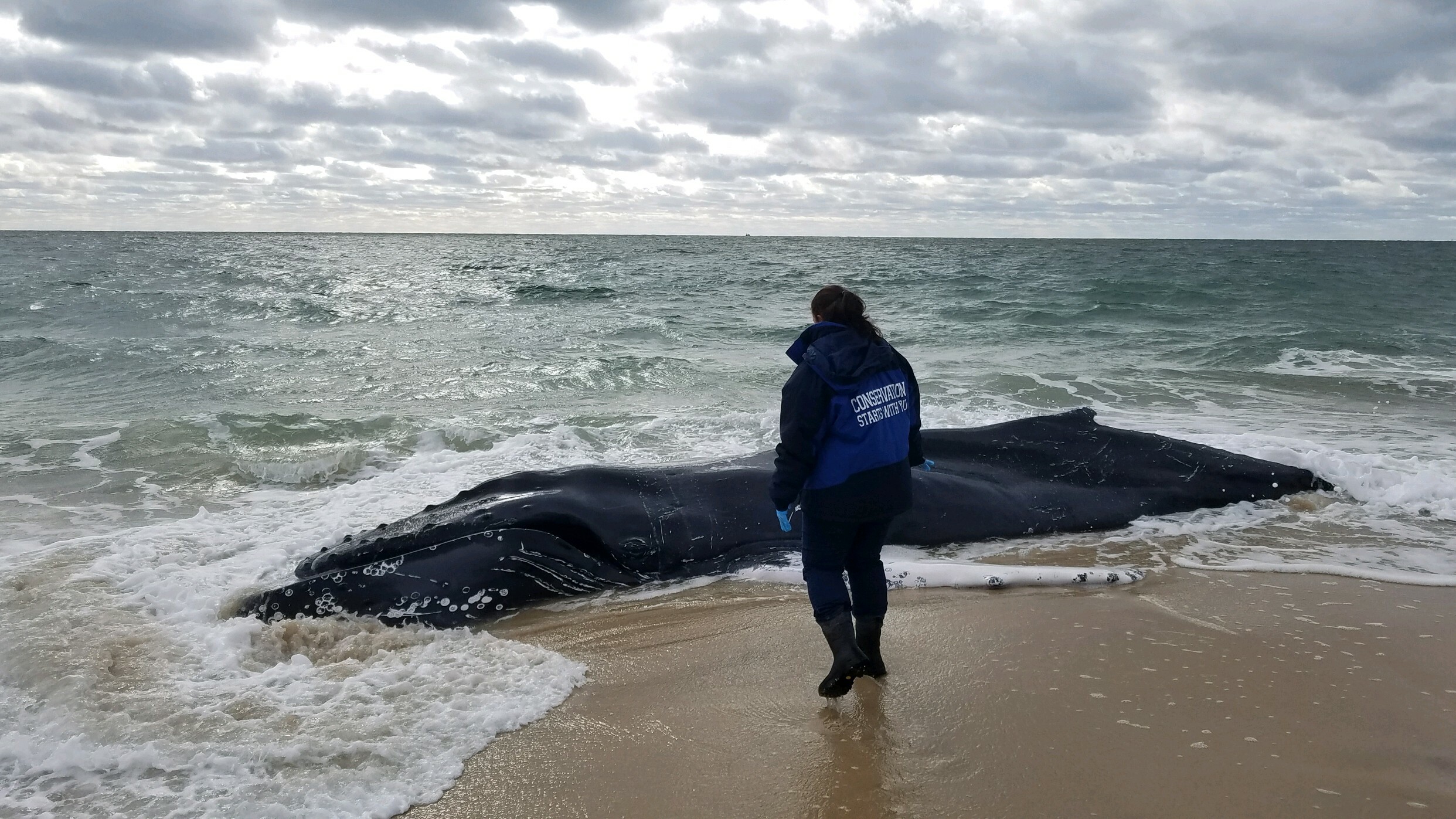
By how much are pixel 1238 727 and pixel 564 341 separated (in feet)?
53.6

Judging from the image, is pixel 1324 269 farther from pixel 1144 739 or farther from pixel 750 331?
pixel 1144 739

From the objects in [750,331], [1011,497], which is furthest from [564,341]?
[1011,497]

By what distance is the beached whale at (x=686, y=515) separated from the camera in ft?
16.5

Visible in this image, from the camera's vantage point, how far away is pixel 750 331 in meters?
21.1

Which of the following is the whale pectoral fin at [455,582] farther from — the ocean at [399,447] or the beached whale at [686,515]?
the ocean at [399,447]

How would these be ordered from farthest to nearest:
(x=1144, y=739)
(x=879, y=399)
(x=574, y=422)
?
1. (x=574, y=422)
2. (x=879, y=399)
3. (x=1144, y=739)

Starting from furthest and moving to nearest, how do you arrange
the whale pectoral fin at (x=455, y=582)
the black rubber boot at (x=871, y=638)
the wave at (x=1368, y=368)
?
the wave at (x=1368, y=368) → the whale pectoral fin at (x=455, y=582) → the black rubber boot at (x=871, y=638)

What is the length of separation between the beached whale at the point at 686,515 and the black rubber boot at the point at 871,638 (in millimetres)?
1713

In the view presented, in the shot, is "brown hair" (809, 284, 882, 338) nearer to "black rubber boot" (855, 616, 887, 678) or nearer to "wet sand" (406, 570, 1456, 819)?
"black rubber boot" (855, 616, 887, 678)

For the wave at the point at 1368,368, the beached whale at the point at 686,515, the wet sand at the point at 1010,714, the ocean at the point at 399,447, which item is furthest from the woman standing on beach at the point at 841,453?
the wave at the point at 1368,368

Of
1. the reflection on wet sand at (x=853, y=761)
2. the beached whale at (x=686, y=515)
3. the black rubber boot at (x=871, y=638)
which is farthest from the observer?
the beached whale at (x=686, y=515)

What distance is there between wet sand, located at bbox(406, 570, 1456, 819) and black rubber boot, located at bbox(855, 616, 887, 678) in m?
0.08

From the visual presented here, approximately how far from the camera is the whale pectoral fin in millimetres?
4871

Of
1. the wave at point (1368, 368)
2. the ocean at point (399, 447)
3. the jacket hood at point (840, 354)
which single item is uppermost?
the jacket hood at point (840, 354)
